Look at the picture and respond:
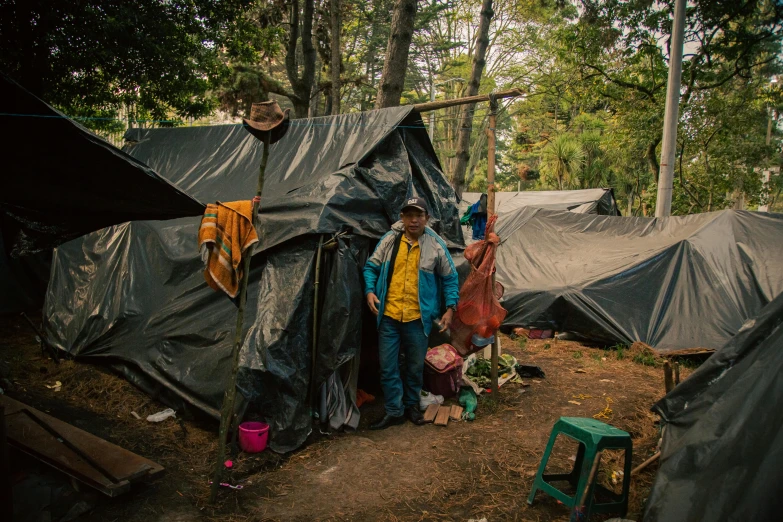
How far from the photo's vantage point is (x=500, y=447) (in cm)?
437

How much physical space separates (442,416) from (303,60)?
35.7 ft

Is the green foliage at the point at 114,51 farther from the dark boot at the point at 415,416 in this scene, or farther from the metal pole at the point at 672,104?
the metal pole at the point at 672,104

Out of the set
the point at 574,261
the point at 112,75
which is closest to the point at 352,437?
the point at 574,261

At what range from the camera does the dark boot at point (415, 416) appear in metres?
4.74

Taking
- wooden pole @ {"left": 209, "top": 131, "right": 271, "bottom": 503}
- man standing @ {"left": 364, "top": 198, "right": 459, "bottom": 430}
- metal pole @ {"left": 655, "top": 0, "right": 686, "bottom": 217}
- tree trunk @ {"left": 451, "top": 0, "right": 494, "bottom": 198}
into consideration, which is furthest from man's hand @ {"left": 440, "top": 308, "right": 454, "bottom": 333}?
tree trunk @ {"left": 451, "top": 0, "right": 494, "bottom": 198}

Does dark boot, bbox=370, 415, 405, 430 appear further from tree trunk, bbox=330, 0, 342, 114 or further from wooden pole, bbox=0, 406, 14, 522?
tree trunk, bbox=330, 0, 342, 114

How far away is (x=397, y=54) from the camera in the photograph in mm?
8133

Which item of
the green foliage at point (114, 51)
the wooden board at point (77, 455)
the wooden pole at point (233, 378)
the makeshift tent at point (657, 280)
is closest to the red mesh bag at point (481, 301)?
the wooden pole at point (233, 378)

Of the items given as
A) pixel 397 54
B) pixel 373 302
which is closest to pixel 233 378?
pixel 373 302

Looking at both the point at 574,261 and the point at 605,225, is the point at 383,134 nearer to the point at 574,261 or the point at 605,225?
the point at 574,261

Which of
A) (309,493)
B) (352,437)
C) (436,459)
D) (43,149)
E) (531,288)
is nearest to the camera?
(43,149)

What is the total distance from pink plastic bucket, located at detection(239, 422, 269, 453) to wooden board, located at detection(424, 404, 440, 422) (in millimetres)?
1440

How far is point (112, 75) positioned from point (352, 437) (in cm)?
704

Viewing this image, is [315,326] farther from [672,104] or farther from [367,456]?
[672,104]
